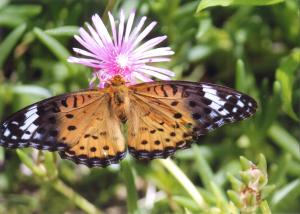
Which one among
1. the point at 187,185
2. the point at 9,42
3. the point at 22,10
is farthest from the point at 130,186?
the point at 22,10

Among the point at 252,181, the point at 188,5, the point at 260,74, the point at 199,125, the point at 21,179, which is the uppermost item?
the point at 188,5

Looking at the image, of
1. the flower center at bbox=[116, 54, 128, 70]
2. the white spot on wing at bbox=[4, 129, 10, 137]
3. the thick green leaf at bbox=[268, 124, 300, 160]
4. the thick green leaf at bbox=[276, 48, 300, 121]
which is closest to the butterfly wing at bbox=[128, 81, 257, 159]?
the flower center at bbox=[116, 54, 128, 70]

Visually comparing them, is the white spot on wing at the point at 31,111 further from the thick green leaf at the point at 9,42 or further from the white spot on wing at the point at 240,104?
the thick green leaf at the point at 9,42

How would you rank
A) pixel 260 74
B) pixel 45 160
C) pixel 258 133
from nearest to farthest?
pixel 45 160 → pixel 258 133 → pixel 260 74

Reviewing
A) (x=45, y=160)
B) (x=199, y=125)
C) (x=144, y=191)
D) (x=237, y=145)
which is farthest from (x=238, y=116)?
(x=144, y=191)

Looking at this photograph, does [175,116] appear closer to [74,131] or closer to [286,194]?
[74,131]

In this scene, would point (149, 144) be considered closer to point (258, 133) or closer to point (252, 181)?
point (252, 181)

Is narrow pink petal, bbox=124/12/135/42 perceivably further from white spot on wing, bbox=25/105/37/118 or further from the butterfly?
white spot on wing, bbox=25/105/37/118
